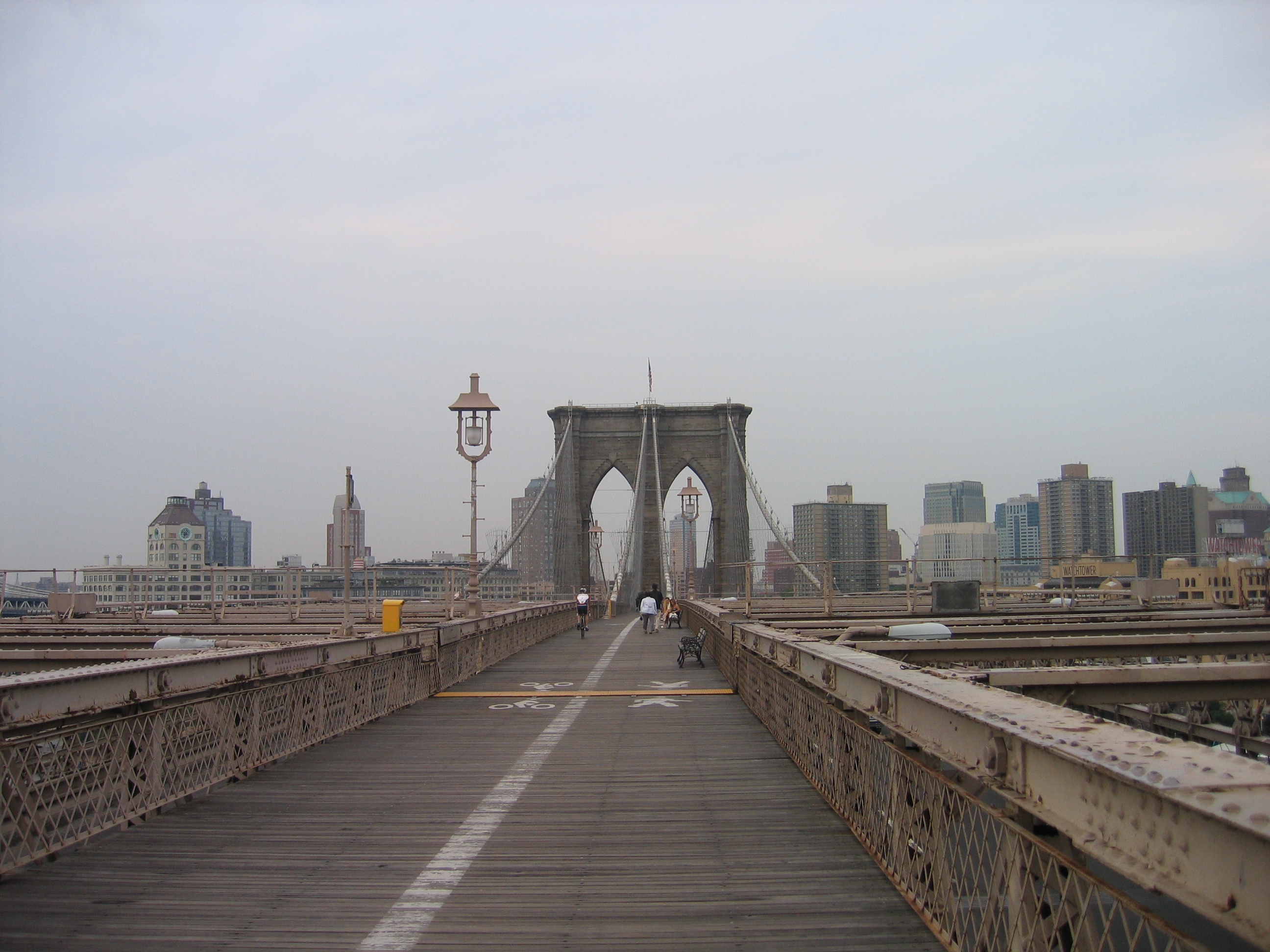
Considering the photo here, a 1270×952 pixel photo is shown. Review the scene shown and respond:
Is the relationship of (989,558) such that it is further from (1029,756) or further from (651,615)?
(1029,756)

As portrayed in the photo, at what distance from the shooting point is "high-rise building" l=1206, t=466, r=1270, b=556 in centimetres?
2395

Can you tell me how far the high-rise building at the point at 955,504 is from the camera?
6912 cm

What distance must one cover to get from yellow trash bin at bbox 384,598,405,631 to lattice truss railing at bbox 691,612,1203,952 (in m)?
5.49

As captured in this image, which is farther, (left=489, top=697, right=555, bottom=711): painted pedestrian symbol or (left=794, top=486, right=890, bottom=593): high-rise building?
(left=794, top=486, right=890, bottom=593): high-rise building

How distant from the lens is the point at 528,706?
36.3 feet

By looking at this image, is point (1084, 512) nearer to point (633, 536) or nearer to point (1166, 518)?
point (1166, 518)

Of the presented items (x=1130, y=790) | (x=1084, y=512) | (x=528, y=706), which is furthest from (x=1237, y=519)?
(x=1130, y=790)

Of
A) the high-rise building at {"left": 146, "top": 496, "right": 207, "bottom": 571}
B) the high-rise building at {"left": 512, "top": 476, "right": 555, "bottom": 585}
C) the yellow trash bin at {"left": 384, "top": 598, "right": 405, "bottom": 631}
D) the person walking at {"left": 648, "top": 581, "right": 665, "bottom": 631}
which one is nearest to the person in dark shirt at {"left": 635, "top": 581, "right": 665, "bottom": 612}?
the person walking at {"left": 648, "top": 581, "right": 665, "bottom": 631}

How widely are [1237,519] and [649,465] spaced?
3797 centimetres

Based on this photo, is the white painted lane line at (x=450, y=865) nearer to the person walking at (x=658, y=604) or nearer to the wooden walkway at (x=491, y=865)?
the wooden walkway at (x=491, y=865)

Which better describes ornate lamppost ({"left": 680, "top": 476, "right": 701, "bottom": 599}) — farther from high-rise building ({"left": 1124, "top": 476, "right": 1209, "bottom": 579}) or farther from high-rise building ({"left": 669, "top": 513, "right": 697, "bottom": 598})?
high-rise building ({"left": 1124, "top": 476, "right": 1209, "bottom": 579})

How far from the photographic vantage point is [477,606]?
16.0 metres

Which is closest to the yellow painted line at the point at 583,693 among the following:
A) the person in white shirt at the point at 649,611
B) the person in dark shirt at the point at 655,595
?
the person in white shirt at the point at 649,611

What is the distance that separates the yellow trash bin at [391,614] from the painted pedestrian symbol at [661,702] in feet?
8.54
